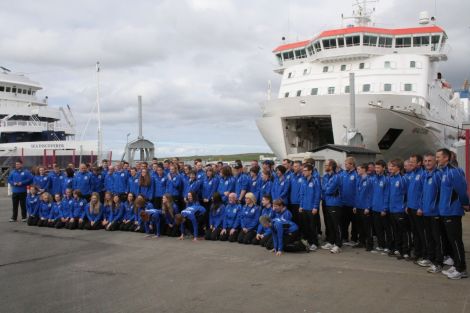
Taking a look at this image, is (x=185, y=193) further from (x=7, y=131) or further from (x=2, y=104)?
(x=2, y=104)

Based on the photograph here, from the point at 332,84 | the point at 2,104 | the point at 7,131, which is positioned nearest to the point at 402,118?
the point at 332,84

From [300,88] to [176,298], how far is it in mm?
19461

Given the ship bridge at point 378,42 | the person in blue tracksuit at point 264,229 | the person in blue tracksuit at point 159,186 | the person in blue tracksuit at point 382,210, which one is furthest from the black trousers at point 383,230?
the ship bridge at point 378,42

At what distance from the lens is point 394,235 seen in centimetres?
707

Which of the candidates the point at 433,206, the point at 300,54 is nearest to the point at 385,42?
the point at 300,54

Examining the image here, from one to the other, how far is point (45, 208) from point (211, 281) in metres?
7.03

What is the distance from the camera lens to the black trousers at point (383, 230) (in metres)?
7.16

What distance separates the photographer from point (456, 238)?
5605 millimetres

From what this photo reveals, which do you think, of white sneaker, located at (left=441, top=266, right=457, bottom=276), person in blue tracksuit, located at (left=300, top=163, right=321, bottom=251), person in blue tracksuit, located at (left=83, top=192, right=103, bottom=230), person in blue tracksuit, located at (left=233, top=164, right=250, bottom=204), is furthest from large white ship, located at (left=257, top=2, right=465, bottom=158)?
white sneaker, located at (left=441, top=266, right=457, bottom=276)

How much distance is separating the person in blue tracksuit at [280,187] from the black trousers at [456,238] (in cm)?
308

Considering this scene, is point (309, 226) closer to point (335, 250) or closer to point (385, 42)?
point (335, 250)

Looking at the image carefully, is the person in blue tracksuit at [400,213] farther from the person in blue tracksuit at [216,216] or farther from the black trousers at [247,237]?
the person in blue tracksuit at [216,216]

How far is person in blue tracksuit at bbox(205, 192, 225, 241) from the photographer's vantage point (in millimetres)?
8773

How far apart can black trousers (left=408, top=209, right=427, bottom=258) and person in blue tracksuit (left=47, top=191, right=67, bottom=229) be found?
7897 mm
